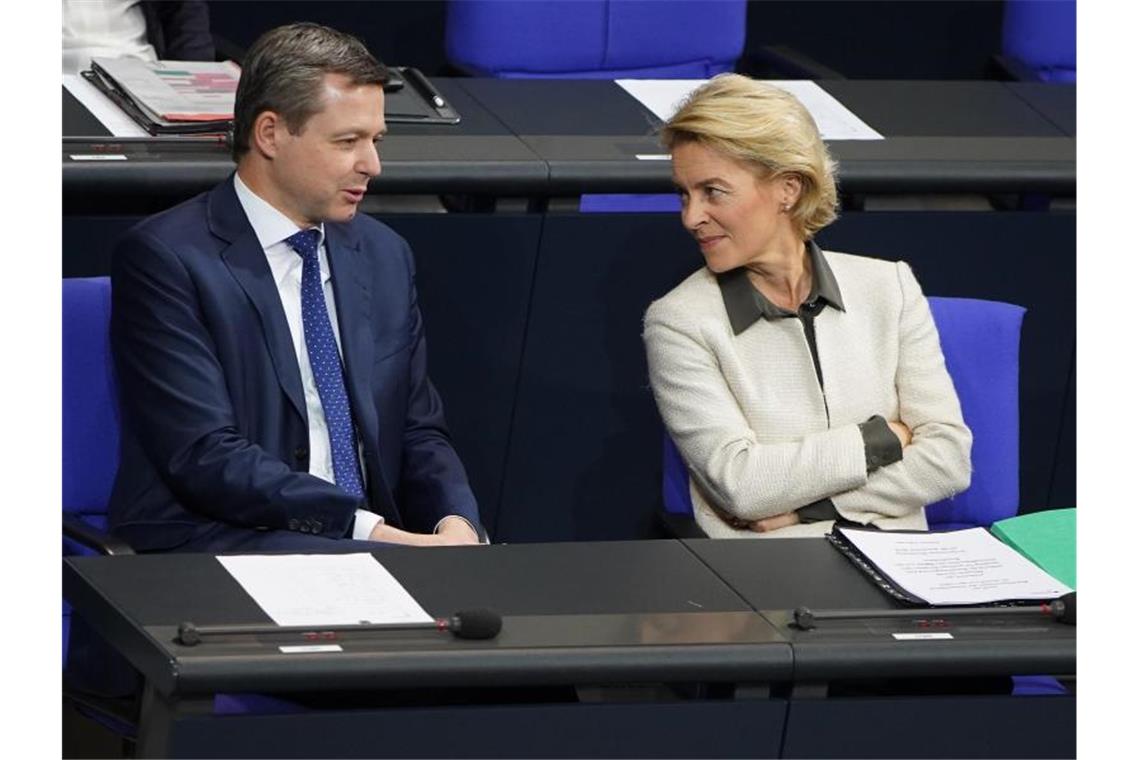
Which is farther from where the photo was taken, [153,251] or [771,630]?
[153,251]

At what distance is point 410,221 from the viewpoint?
3.72 m

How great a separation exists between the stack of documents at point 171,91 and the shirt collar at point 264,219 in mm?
553

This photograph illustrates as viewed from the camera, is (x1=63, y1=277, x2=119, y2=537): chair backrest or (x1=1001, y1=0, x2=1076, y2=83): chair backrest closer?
(x1=63, y1=277, x2=119, y2=537): chair backrest

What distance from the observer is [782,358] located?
3365 mm

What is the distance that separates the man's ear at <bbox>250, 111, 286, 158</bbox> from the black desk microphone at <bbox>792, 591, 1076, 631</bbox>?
1.08 m

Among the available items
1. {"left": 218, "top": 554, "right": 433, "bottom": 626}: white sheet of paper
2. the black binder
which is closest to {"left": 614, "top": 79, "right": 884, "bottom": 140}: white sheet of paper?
the black binder

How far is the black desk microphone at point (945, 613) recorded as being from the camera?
8.61ft

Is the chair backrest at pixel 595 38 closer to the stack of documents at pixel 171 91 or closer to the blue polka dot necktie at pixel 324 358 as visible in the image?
the stack of documents at pixel 171 91

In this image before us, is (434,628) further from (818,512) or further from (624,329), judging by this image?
(624,329)

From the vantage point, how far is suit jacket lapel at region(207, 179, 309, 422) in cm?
312

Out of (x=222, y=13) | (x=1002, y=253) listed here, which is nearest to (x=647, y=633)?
(x=1002, y=253)

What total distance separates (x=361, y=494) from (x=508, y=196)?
777 millimetres

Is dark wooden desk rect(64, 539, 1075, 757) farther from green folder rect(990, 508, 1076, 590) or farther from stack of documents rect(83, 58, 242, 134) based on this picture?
stack of documents rect(83, 58, 242, 134)
